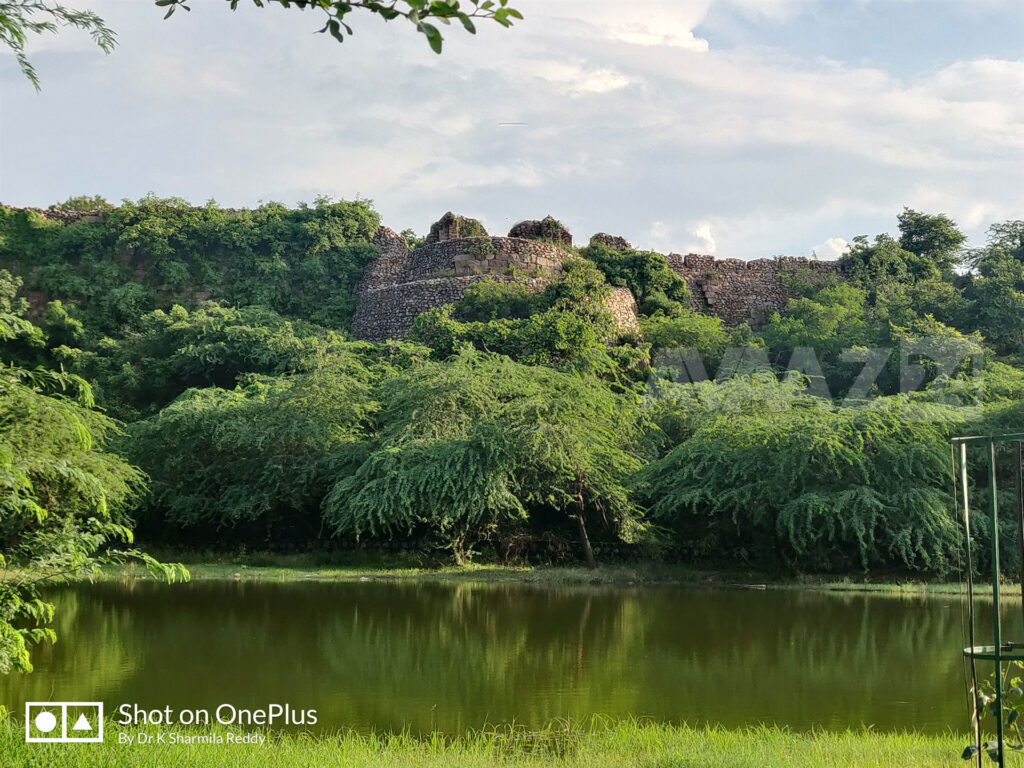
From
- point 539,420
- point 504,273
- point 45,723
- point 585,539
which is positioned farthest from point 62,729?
point 504,273

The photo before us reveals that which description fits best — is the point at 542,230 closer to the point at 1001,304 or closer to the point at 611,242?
Result: the point at 611,242

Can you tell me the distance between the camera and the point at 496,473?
15.7 m

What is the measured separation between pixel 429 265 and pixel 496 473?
11.7m

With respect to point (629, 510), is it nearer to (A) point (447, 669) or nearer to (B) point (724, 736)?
(A) point (447, 669)

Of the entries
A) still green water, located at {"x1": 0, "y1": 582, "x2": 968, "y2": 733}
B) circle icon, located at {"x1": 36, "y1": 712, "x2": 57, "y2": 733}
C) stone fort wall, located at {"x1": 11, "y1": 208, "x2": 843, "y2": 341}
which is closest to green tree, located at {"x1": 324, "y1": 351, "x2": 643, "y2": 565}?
still green water, located at {"x1": 0, "y1": 582, "x2": 968, "y2": 733}

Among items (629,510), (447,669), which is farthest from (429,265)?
(447,669)

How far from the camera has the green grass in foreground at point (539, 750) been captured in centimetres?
428

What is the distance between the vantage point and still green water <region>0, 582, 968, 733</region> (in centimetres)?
668

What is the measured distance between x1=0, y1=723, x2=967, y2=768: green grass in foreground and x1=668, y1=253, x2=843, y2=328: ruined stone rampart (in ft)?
79.8

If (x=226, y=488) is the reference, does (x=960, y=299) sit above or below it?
above

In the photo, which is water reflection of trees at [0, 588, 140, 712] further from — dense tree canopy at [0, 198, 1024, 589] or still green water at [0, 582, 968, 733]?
dense tree canopy at [0, 198, 1024, 589]

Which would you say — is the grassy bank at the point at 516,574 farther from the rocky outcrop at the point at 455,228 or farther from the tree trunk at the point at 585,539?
the rocky outcrop at the point at 455,228

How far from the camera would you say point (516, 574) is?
15609 millimetres

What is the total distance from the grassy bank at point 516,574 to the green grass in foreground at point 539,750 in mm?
8992
